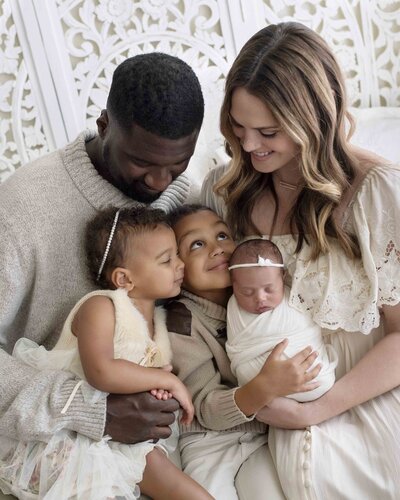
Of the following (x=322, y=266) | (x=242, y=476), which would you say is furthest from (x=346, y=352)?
(x=242, y=476)

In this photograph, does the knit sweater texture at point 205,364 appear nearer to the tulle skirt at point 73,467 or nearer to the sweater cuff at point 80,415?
the tulle skirt at point 73,467

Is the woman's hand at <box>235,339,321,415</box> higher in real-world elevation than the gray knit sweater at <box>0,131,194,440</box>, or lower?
lower

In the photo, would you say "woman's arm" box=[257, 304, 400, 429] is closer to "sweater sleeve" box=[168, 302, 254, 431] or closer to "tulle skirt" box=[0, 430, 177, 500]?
"sweater sleeve" box=[168, 302, 254, 431]

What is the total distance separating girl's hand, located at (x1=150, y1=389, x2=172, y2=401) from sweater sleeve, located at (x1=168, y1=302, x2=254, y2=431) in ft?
0.46

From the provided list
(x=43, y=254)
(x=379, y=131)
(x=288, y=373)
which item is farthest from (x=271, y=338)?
(x=379, y=131)

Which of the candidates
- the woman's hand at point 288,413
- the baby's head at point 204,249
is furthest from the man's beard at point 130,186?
the woman's hand at point 288,413

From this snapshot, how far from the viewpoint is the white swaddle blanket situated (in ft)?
5.68

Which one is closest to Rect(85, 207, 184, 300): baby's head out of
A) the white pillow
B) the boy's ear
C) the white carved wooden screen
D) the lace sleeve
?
the boy's ear

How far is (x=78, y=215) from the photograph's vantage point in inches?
72.0

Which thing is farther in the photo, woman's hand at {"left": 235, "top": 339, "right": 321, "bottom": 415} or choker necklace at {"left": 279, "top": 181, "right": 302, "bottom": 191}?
choker necklace at {"left": 279, "top": 181, "right": 302, "bottom": 191}

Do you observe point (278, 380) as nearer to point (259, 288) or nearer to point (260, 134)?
point (259, 288)

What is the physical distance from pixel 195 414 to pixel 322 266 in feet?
1.60

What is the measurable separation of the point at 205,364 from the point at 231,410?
167mm

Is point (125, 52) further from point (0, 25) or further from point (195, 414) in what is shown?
point (195, 414)
